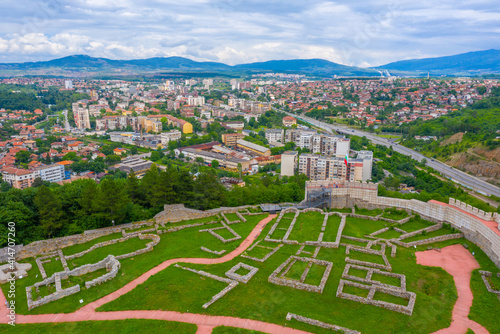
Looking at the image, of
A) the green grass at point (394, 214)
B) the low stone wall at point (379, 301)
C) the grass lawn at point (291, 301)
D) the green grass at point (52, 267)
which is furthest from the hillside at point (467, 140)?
the green grass at point (52, 267)

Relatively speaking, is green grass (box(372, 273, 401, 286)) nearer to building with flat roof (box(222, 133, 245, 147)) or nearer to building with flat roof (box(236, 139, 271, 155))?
building with flat roof (box(236, 139, 271, 155))

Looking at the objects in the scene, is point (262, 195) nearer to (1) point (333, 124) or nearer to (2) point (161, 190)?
(2) point (161, 190)

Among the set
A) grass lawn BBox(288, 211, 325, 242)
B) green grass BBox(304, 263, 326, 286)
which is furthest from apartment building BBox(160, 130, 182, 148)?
green grass BBox(304, 263, 326, 286)

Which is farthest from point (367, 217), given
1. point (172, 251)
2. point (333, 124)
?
point (333, 124)

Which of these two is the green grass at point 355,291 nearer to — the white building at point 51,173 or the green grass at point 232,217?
the green grass at point 232,217

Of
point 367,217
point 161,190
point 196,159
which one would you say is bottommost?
point 196,159

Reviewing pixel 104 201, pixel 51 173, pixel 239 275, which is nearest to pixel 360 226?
pixel 239 275

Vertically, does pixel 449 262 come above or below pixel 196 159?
above
